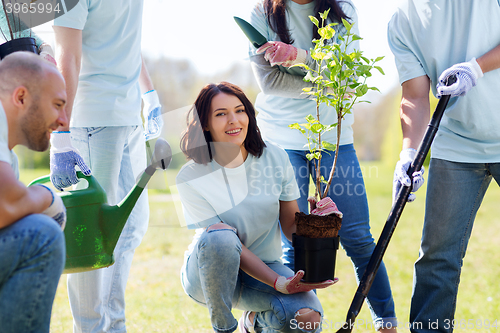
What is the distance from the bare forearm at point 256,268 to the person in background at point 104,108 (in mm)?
630

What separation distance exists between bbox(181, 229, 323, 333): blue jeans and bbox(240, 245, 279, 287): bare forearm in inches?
2.2

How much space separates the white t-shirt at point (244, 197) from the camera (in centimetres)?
169

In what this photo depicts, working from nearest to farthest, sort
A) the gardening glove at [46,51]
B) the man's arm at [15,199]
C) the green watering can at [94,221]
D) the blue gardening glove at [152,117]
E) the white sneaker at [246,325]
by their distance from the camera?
the man's arm at [15,199]
the green watering can at [94,221]
the gardening glove at [46,51]
the white sneaker at [246,325]
the blue gardening glove at [152,117]

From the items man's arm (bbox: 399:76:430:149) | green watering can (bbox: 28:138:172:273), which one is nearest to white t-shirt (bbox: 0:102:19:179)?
green watering can (bbox: 28:138:172:273)

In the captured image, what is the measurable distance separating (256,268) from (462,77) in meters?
0.97

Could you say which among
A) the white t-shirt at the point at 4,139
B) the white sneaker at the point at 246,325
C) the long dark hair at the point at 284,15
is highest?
the long dark hair at the point at 284,15

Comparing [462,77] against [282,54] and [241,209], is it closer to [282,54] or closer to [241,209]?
[282,54]

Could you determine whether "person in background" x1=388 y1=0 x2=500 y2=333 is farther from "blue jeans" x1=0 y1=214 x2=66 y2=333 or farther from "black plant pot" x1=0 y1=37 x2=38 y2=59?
"black plant pot" x1=0 y1=37 x2=38 y2=59

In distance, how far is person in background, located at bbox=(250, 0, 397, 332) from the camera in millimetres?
1833

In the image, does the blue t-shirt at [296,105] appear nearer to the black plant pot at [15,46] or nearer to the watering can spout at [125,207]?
the watering can spout at [125,207]

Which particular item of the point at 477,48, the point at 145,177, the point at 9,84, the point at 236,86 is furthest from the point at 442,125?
the point at 9,84

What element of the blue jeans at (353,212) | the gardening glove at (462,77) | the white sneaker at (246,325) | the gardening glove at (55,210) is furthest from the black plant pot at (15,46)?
the gardening glove at (462,77)

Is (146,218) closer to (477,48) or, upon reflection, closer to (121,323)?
(121,323)

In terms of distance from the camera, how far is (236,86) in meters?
1.79
